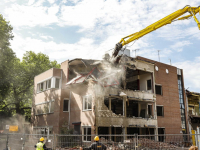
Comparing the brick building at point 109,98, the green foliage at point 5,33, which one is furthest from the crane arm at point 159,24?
the green foliage at point 5,33

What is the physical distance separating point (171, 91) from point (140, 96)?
723cm

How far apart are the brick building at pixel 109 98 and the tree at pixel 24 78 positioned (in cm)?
1237

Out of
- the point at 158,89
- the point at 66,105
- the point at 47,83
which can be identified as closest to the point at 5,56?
the point at 47,83

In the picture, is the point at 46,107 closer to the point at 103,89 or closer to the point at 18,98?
the point at 103,89

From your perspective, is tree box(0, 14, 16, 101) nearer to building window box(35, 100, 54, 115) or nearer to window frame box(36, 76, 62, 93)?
window frame box(36, 76, 62, 93)

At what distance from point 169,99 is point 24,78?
93.3 ft

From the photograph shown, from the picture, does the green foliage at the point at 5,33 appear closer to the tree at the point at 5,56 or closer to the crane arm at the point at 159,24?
the tree at the point at 5,56

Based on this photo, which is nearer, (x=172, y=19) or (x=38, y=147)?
(x=38, y=147)

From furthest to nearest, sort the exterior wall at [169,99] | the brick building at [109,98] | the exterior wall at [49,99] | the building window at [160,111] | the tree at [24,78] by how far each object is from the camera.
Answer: the tree at [24,78] < the building window at [160,111] < the exterior wall at [169,99] < the exterior wall at [49,99] < the brick building at [109,98]

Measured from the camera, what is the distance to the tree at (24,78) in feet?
131

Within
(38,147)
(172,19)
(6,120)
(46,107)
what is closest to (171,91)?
(172,19)

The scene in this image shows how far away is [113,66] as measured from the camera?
23094 millimetres

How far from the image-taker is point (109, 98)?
22016mm

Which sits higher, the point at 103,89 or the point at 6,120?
the point at 103,89
